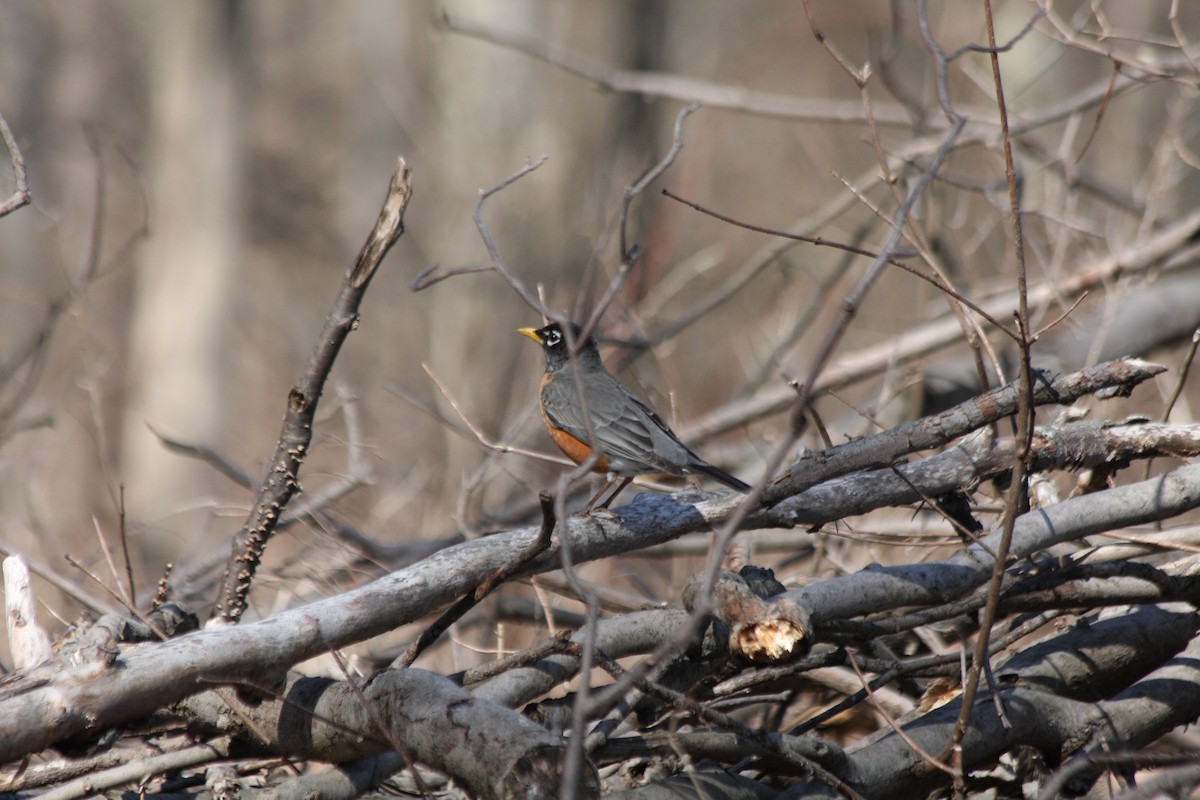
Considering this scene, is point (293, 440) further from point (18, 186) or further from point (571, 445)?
point (571, 445)

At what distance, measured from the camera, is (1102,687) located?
3.20m

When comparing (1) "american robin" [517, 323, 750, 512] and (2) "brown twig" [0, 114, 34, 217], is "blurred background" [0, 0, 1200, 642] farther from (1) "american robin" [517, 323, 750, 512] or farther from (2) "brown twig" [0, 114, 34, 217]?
(2) "brown twig" [0, 114, 34, 217]

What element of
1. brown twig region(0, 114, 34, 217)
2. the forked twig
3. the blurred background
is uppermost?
the blurred background

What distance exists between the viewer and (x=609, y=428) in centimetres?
450

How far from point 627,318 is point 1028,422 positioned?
15.2ft

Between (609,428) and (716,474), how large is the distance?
0.65 meters

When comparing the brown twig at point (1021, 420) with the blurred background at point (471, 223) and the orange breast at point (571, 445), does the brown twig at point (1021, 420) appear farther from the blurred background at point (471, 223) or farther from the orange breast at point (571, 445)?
the blurred background at point (471, 223)

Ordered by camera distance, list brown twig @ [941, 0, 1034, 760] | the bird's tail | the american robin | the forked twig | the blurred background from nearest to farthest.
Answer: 1. brown twig @ [941, 0, 1034, 760]
2. the forked twig
3. the bird's tail
4. the american robin
5. the blurred background

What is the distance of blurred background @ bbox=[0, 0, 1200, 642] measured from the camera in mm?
6395

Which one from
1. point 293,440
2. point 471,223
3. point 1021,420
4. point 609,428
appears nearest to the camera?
point 1021,420

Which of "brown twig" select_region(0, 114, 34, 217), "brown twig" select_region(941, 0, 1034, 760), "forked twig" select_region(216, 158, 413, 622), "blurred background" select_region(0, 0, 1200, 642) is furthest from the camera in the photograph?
"blurred background" select_region(0, 0, 1200, 642)

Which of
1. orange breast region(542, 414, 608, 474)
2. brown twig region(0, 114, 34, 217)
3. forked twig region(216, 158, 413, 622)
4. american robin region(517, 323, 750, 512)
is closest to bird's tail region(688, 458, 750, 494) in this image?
american robin region(517, 323, 750, 512)

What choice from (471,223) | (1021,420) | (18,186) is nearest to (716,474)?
(1021,420)

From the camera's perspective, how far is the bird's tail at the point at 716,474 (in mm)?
3797
